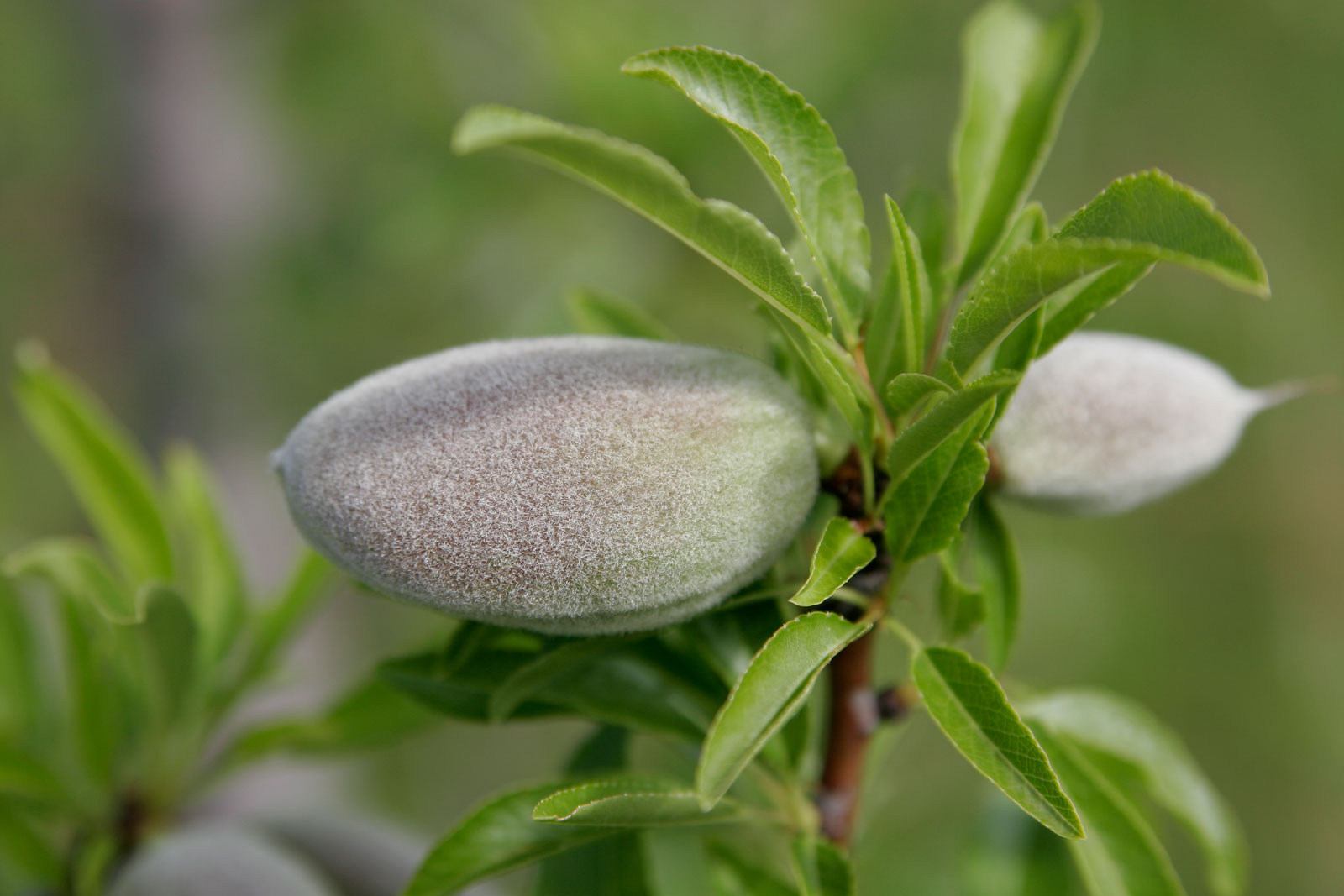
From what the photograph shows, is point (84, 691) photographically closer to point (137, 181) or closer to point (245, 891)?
point (245, 891)

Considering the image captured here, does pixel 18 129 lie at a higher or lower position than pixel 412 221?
higher

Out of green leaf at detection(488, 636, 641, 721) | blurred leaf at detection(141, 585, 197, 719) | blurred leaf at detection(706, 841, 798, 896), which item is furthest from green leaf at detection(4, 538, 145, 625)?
blurred leaf at detection(706, 841, 798, 896)

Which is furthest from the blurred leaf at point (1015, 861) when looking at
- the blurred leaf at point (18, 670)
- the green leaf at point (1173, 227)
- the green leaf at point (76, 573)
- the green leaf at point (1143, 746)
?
the blurred leaf at point (18, 670)

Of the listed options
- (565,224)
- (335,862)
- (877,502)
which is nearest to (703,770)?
(877,502)

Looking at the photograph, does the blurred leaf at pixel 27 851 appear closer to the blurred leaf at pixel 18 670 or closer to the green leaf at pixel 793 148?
the blurred leaf at pixel 18 670

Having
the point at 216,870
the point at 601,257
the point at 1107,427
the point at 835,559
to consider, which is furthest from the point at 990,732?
the point at 601,257

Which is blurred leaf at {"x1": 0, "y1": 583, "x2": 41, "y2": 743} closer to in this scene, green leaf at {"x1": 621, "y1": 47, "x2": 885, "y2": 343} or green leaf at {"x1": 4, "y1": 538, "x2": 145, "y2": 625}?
green leaf at {"x1": 4, "y1": 538, "x2": 145, "y2": 625}

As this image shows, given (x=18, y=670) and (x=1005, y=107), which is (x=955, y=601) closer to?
(x=1005, y=107)
